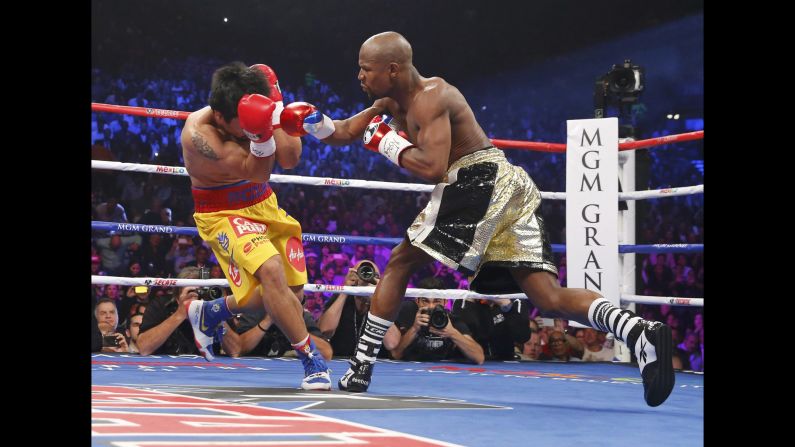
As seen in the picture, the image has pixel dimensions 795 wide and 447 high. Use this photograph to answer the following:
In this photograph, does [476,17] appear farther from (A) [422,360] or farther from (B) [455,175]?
(B) [455,175]

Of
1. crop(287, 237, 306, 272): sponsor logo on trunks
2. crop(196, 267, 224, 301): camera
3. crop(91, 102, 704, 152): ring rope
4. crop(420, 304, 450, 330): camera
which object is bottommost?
crop(420, 304, 450, 330): camera

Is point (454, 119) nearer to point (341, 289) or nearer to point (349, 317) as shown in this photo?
point (341, 289)

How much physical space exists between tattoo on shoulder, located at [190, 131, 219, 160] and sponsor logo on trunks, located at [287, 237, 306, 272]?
0.39m

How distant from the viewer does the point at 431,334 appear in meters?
3.50

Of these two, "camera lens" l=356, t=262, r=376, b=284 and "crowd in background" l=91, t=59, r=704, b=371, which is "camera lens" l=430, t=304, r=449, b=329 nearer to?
"camera lens" l=356, t=262, r=376, b=284

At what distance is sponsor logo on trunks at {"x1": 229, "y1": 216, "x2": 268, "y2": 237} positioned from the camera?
2518 millimetres

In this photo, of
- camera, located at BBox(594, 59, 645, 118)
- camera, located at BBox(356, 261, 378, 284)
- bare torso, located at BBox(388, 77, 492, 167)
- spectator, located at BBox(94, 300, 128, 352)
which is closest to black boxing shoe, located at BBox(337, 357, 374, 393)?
bare torso, located at BBox(388, 77, 492, 167)

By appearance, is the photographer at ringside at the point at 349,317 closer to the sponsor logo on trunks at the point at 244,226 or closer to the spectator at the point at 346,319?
the spectator at the point at 346,319

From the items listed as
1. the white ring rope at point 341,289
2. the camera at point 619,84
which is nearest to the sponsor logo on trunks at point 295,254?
the white ring rope at point 341,289

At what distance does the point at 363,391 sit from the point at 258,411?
0.58 meters

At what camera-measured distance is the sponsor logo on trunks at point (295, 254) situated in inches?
107
